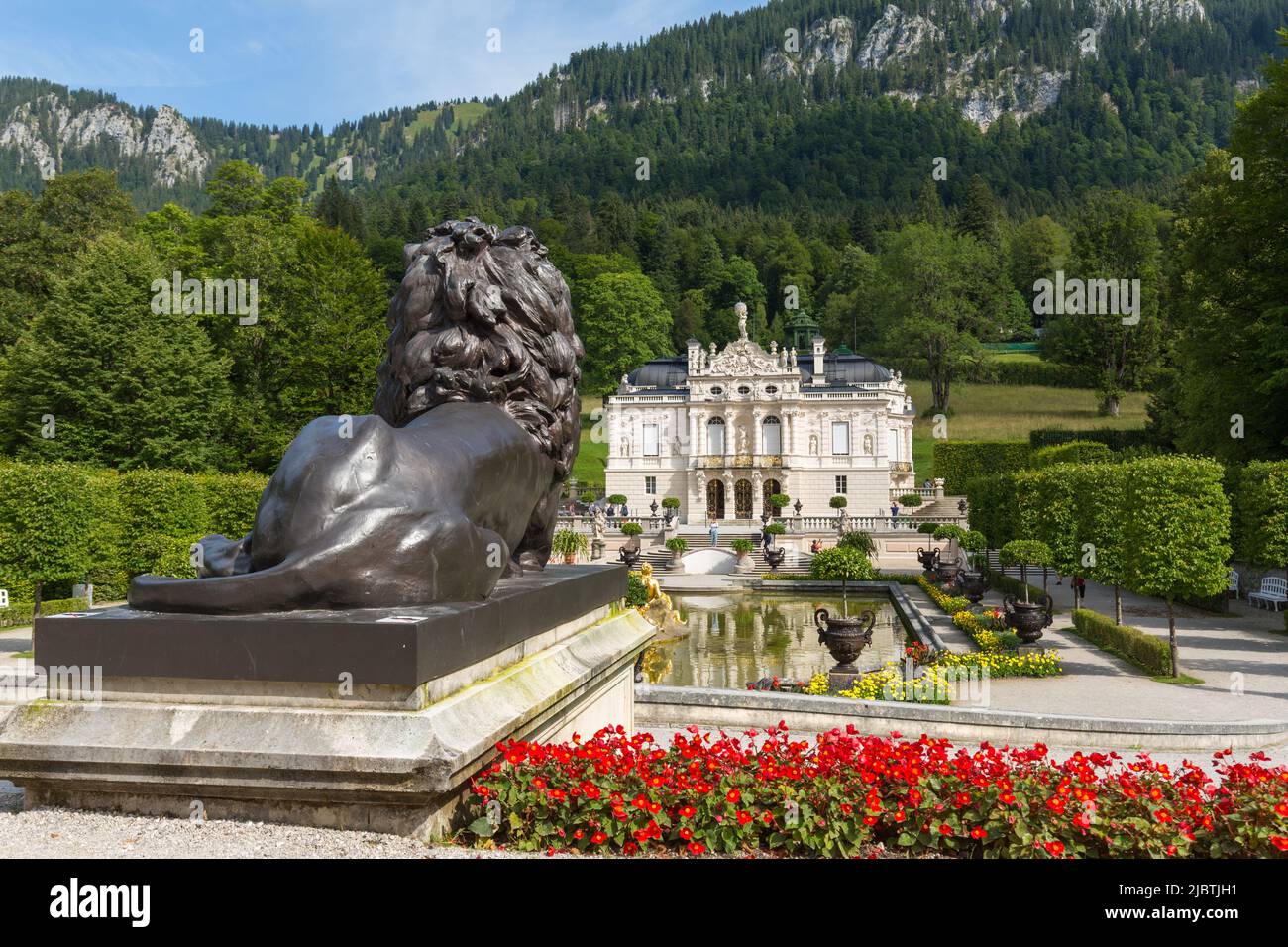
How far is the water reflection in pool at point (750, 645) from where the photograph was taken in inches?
640

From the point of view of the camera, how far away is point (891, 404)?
57.8m

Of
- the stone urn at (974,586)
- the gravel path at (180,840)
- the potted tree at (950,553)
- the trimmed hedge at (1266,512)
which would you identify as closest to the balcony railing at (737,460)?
the potted tree at (950,553)

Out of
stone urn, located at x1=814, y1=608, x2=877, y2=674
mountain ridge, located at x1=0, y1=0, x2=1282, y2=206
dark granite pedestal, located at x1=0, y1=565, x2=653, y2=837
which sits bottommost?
stone urn, located at x1=814, y1=608, x2=877, y2=674

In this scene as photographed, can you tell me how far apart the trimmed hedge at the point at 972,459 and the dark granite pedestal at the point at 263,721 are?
5616 centimetres

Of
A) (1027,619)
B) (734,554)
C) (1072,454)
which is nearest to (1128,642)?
(1027,619)

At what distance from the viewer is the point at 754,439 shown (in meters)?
58.1

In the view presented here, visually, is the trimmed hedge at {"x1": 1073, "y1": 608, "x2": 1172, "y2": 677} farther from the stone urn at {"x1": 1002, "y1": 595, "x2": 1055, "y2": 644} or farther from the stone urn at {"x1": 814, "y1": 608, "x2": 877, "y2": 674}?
the stone urn at {"x1": 814, "y1": 608, "x2": 877, "y2": 674}

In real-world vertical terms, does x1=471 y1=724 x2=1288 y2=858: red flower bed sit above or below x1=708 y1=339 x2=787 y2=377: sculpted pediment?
below

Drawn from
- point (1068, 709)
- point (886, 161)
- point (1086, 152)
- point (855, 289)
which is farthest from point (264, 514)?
point (1086, 152)

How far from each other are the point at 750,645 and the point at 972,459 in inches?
1682

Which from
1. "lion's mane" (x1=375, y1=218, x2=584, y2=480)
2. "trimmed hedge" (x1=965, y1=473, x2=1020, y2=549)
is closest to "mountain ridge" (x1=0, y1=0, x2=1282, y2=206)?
"trimmed hedge" (x1=965, y1=473, x2=1020, y2=549)

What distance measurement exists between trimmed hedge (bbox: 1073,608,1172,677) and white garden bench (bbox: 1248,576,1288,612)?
7314mm

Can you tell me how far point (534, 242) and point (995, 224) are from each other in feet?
361

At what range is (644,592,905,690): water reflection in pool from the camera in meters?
16.2
